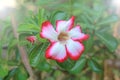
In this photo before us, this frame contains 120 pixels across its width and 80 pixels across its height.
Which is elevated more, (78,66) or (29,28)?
(29,28)

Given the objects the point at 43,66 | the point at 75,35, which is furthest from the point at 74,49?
the point at 43,66

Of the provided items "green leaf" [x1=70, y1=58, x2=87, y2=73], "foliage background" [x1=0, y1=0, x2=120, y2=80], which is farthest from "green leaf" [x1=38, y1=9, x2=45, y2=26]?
"green leaf" [x1=70, y1=58, x2=87, y2=73]

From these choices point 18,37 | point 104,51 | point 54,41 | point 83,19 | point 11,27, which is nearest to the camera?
point 54,41

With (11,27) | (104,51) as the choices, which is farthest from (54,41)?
(104,51)

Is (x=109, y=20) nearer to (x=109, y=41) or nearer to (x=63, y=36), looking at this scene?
(x=109, y=41)

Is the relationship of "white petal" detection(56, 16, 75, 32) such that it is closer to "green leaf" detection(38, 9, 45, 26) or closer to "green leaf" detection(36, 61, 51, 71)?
"green leaf" detection(38, 9, 45, 26)

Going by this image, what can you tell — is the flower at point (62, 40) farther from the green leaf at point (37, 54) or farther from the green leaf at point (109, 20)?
the green leaf at point (109, 20)

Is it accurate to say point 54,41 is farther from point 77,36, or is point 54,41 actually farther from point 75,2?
point 75,2
